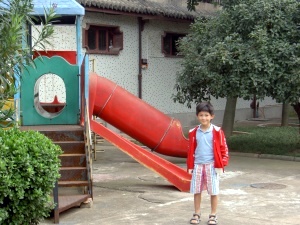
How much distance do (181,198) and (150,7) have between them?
1029 centimetres

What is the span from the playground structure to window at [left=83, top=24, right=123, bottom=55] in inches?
221

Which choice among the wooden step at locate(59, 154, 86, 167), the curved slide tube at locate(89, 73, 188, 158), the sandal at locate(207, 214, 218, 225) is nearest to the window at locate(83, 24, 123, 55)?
the curved slide tube at locate(89, 73, 188, 158)

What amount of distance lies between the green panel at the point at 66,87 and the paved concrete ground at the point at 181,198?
1.36 m

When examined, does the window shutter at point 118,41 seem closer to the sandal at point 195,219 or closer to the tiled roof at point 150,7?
the tiled roof at point 150,7

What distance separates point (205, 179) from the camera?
7.39 meters

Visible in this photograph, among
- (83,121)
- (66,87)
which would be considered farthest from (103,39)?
(83,121)

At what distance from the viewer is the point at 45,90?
597 inches

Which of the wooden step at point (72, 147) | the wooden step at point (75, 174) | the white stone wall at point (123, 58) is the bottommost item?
the wooden step at point (75, 174)

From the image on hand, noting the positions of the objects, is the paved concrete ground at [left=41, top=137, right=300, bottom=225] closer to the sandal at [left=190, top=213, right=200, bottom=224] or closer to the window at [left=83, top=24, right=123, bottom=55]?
the sandal at [left=190, top=213, right=200, bottom=224]

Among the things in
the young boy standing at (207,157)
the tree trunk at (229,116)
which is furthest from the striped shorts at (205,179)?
the tree trunk at (229,116)

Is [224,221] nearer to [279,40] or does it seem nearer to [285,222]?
[285,222]

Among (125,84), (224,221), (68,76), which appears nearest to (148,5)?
(125,84)

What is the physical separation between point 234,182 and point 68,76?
138 inches

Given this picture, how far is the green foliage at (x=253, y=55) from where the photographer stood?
11703 mm
